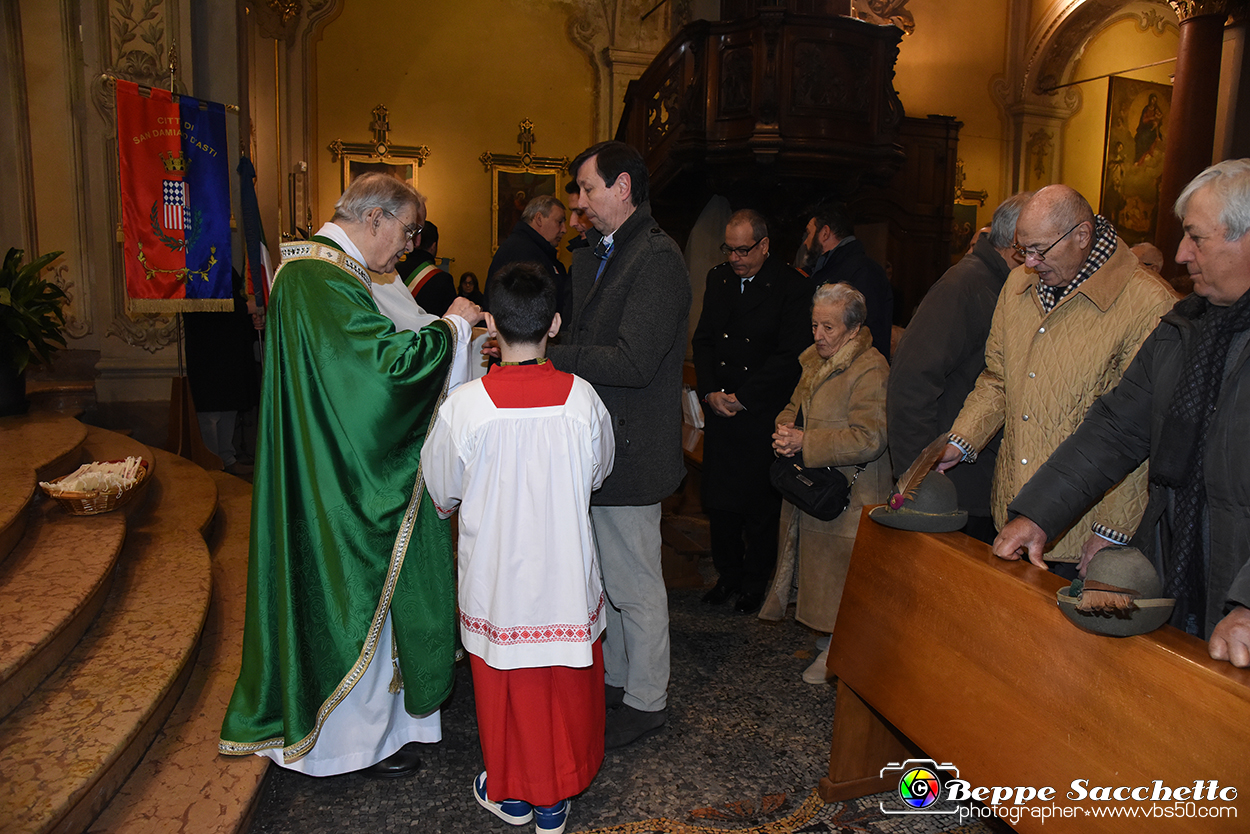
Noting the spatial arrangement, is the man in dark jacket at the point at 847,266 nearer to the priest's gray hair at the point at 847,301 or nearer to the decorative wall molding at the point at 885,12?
the priest's gray hair at the point at 847,301

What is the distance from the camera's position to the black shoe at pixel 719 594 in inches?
160

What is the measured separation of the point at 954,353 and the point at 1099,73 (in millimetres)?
12014

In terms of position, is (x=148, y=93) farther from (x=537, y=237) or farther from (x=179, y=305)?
(x=537, y=237)

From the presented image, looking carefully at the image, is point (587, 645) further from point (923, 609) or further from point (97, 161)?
point (97, 161)

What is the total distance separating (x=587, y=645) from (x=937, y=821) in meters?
1.15

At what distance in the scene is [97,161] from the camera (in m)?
6.25

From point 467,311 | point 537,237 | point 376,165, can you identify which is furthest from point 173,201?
point 376,165

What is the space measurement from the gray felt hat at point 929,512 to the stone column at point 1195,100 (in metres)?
7.47

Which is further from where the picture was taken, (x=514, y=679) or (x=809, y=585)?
(x=809, y=585)

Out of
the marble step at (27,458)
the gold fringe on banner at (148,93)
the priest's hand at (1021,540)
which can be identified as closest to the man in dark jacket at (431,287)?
the marble step at (27,458)

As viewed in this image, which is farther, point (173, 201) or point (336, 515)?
point (173, 201)

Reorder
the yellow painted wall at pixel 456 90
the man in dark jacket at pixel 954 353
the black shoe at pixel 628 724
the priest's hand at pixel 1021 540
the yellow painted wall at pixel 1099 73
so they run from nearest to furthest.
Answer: the priest's hand at pixel 1021 540 → the black shoe at pixel 628 724 → the man in dark jacket at pixel 954 353 → the yellow painted wall at pixel 456 90 → the yellow painted wall at pixel 1099 73

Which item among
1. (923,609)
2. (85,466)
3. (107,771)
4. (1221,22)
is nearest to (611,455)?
(923,609)

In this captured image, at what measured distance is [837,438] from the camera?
3232 millimetres
